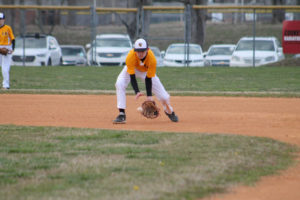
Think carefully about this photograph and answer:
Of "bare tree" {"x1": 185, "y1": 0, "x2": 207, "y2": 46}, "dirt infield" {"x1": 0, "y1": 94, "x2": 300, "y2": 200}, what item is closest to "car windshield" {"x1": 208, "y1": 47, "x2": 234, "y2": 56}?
"bare tree" {"x1": 185, "y1": 0, "x2": 207, "y2": 46}

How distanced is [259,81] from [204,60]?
874cm

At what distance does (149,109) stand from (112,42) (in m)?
17.6

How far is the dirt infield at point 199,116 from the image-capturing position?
6439mm

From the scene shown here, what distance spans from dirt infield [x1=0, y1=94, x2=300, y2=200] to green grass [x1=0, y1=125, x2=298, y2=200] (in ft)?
1.33

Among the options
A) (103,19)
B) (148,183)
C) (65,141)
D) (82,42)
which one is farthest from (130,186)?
(103,19)

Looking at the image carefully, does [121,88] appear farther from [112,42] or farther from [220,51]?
[220,51]

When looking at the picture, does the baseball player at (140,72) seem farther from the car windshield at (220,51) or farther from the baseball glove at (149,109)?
the car windshield at (220,51)

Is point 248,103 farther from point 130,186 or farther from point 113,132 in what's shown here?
point 130,186

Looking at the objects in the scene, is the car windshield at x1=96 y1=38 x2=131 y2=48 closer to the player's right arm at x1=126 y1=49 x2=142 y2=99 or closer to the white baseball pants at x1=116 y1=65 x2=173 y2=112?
the white baseball pants at x1=116 y1=65 x2=173 y2=112

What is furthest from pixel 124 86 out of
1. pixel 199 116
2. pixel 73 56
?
pixel 73 56

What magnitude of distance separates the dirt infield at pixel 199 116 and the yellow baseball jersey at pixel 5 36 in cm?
179

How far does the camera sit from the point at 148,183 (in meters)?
5.82

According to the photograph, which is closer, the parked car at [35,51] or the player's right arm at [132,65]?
the player's right arm at [132,65]

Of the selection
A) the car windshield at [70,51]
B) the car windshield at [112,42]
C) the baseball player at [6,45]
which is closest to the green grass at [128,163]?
the baseball player at [6,45]
